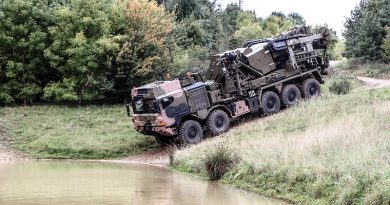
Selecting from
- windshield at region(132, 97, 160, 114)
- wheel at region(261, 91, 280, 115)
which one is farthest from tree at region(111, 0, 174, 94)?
wheel at region(261, 91, 280, 115)

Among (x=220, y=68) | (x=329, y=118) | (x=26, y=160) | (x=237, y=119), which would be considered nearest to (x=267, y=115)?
(x=237, y=119)

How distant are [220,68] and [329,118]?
609 centimetres

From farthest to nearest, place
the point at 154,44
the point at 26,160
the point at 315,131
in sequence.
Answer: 1. the point at 154,44
2. the point at 26,160
3. the point at 315,131

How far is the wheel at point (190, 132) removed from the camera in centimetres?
2331

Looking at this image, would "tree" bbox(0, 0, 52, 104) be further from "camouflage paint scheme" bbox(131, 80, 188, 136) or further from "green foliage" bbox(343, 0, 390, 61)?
"green foliage" bbox(343, 0, 390, 61)

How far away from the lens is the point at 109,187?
14406mm

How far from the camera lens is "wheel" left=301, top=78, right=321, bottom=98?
2667cm

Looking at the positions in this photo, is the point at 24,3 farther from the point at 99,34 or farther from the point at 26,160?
the point at 26,160

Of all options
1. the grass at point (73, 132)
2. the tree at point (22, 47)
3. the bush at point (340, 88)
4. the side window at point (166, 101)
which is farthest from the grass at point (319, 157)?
the tree at point (22, 47)

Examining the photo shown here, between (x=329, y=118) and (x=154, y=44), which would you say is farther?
(x=154, y=44)

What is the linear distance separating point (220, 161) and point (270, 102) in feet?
34.8

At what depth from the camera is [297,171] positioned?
12477 millimetres

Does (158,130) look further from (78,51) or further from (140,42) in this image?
(78,51)

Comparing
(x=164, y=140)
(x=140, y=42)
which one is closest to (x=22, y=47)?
(x=140, y=42)
